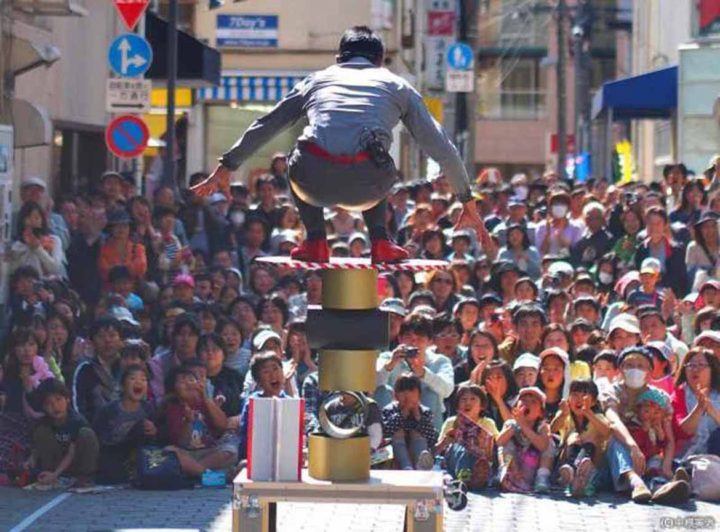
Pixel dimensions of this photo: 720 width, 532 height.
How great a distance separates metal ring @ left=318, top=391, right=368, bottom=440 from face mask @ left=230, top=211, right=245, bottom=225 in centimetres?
1103

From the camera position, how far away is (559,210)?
1897 cm

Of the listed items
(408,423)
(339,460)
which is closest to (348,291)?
(339,460)

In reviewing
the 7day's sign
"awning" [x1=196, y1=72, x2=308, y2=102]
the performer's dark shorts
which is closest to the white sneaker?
the performer's dark shorts

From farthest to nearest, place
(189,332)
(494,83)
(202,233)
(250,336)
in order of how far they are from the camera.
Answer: (494,83)
(202,233)
(250,336)
(189,332)

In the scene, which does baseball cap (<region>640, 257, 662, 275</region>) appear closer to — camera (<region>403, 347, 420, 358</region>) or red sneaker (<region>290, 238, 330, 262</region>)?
camera (<region>403, 347, 420, 358</region>)

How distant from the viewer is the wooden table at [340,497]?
27.2ft

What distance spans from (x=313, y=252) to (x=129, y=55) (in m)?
10.5

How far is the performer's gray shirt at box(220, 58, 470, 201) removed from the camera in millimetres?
8258

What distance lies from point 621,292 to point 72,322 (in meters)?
4.86

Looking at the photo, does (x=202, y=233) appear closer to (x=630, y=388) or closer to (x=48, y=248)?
(x=48, y=248)

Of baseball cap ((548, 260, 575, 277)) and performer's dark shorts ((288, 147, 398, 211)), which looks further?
baseball cap ((548, 260, 575, 277))

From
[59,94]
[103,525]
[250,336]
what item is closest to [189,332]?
[250,336]

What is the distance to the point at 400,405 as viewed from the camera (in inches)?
500

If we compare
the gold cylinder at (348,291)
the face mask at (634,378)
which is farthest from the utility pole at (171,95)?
the gold cylinder at (348,291)
